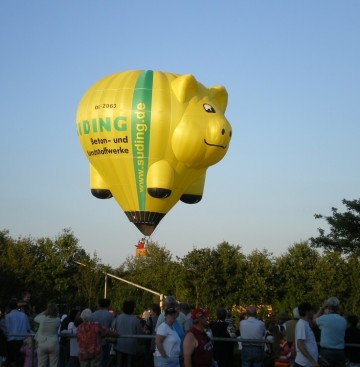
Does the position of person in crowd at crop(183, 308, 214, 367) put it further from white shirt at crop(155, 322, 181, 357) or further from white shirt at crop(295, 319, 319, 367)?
white shirt at crop(295, 319, 319, 367)

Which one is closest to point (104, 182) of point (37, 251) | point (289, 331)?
point (289, 331)

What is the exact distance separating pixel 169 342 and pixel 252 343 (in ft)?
7.87

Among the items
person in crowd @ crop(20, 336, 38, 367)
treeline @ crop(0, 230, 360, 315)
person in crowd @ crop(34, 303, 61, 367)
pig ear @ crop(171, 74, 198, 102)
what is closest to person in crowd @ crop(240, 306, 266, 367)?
person in crowd @ crop(34, 303, 61, 367)

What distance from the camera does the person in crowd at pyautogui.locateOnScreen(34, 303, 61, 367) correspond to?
39.4 feet

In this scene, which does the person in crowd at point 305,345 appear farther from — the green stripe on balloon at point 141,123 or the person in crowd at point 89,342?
the green stripe on balloon at point 141,123

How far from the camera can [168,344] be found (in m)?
9.82

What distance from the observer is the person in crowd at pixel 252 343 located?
39.1 ft

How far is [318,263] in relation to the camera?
162 ft

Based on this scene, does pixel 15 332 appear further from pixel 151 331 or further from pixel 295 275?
pixel 295 275

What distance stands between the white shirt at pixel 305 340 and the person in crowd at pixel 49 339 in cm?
397

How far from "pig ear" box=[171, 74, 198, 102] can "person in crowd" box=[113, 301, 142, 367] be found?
578 inches

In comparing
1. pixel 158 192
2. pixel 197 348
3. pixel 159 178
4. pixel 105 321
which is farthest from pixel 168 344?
pixel 158 192

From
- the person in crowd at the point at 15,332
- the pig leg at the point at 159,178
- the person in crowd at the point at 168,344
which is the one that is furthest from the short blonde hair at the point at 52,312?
the pig leg at the point at 159,178

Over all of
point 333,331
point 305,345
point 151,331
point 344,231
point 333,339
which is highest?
point 344,231
